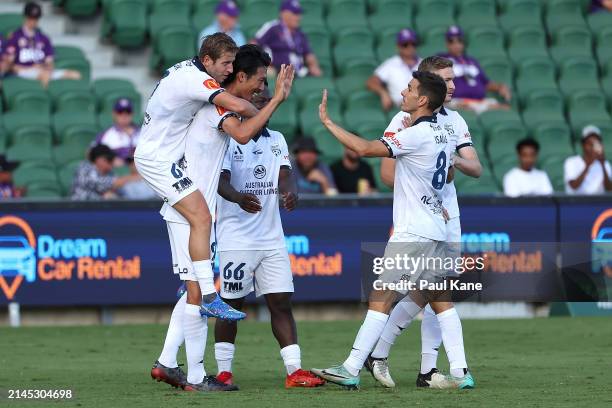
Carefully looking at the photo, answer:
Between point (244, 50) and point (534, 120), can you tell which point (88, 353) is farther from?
point (534, 120)

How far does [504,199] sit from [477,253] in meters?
0.71

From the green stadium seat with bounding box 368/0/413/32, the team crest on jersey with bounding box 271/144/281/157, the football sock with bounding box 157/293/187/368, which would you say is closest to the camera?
the football sock with bounding box 157/293/187/368

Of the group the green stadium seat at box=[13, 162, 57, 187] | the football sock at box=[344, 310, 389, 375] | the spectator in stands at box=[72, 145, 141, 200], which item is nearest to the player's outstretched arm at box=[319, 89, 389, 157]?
the football sock at box=[344, 310, 389, 375]

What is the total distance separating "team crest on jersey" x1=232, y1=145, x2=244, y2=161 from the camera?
386 inches

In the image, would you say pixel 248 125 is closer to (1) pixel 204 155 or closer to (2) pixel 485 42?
(1) pixel 204 155

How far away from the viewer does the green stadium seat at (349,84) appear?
740 inches

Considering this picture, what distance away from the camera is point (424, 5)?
67.4 feet

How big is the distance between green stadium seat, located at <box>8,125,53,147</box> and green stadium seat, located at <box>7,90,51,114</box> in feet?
1.45

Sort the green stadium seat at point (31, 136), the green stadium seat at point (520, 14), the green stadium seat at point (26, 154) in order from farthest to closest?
the green stadium seat at point (520, 14) → the green stadium seat at point (31, 136) → the green stadium seat at point (26, 154)

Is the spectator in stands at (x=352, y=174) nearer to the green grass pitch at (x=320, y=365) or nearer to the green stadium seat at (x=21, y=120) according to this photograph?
the green grass pitch at (x=320, y=365)

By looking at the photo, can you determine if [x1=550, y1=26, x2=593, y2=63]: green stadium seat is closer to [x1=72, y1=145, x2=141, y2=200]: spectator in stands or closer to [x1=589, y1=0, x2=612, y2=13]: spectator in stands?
[x1=589, y1=0, x2=612, y2=13]: spectator in stands

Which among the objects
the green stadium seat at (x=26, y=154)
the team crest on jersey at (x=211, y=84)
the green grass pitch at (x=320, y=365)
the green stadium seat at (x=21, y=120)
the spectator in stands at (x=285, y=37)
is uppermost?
the spectator in stands at (x=285, y=37)

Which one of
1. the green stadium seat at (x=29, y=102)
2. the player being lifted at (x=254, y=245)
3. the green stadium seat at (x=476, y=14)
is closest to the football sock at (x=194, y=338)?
the player being lifted at (x=254, y=245)

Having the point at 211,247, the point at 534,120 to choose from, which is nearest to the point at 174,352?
the point at 211,247
